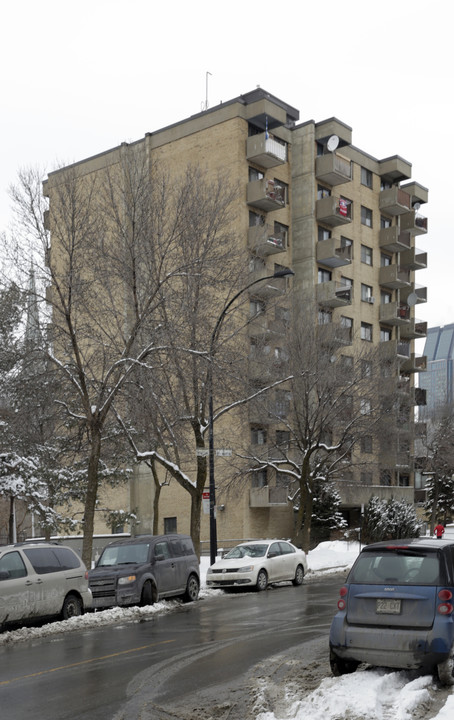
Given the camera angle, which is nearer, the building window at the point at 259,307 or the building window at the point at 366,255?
the building window at the point at 259,307

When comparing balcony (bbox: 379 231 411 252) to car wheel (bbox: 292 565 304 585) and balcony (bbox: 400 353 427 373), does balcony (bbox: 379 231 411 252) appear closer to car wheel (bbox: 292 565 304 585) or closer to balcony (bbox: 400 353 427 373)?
balcony (bbox: 400 353 427 373)

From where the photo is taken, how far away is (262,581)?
23.3m

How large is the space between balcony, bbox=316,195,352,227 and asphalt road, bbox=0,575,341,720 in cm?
3720

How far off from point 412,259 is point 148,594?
49.0 m

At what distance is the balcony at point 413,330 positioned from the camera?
2486 inches

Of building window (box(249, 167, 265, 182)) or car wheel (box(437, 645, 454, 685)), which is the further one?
building window (box(249, 167, 265, 182))

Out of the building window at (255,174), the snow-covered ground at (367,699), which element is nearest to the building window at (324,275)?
the building window at (255,174)

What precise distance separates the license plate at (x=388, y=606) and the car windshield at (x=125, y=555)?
419 inches

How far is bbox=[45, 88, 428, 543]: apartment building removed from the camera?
152 ft

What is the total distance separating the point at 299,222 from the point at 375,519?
19.5 metres

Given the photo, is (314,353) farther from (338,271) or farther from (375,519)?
(338,271)

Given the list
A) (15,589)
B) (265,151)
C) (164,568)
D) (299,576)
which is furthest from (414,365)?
(15,589)

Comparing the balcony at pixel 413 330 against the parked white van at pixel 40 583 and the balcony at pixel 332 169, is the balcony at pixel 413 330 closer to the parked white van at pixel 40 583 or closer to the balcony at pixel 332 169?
the balcony at pixel 332 169

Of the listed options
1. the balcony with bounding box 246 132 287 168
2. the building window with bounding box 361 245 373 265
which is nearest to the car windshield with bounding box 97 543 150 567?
the balcony with bounding box 246 132 287 168
